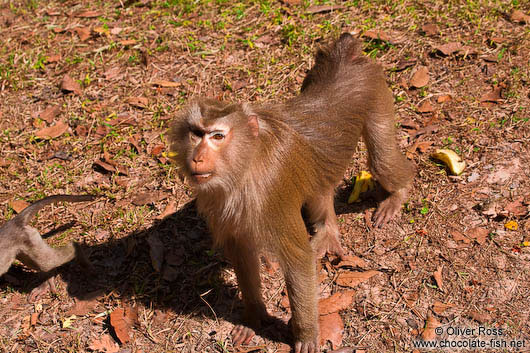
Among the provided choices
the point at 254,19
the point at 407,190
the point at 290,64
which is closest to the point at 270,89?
the point at 290,64

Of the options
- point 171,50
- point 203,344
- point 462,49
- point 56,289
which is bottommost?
point 203,344

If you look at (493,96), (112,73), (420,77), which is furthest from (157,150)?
(493,96)

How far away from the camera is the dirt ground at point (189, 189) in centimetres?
477

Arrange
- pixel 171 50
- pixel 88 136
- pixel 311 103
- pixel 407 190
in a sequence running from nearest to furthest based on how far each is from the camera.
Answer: pixel 311 103 < pixel 407 190 < pixel 88 136 < pixel 171 50

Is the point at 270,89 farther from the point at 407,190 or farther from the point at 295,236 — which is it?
the point at 295,236

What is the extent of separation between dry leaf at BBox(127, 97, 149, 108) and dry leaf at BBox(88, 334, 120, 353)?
2.90m

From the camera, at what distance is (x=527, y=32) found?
6.66m

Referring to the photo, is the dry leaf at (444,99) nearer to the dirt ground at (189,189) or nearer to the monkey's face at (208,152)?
the dirt ground at (189,189)

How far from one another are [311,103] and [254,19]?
3.25 meters

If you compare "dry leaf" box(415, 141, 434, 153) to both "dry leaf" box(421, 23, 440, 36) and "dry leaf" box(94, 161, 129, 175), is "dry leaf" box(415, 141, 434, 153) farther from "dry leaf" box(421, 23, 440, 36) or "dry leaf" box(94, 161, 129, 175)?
"dry leaf" box(94, 161, 129, 175)

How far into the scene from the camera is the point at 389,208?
17.8 ft

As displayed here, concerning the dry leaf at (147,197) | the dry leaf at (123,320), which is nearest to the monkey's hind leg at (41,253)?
the dry leaf at (123,320)

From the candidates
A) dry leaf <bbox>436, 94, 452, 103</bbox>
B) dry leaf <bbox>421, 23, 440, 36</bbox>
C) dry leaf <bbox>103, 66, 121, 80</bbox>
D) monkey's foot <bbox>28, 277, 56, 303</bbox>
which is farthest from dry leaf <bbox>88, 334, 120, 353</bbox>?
dry leaf <bbox>421, 23, 440, 36</bbox>

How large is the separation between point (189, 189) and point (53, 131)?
1.92 meters
